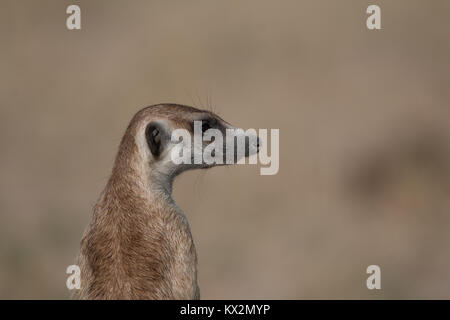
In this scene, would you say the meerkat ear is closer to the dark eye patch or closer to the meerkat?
the meerkat

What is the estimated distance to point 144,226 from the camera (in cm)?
527

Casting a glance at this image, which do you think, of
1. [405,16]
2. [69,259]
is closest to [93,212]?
[69,259]

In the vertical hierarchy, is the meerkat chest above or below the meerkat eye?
below

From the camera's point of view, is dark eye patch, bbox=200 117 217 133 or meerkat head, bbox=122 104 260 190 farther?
dark eye patch, bbox=200 117 217 133

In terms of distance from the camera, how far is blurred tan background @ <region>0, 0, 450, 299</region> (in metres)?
14.9

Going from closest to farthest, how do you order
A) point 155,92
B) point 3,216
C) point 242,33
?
point 3,216 → point 155,92 → point 242,33

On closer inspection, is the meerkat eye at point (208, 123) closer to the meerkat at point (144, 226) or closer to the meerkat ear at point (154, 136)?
the meerkat at point (144, 226)

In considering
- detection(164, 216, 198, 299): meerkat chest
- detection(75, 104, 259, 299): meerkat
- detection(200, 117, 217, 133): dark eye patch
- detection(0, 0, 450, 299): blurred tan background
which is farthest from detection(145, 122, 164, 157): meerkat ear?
detection(0, 0, 450, 299): blurred tan background

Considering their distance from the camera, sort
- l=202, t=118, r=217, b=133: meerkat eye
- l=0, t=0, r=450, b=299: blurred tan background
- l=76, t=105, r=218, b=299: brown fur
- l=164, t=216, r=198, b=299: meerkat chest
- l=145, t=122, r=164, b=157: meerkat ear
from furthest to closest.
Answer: l=0, t=0, r=450, b=299: blurred tan background < l=202, t=118, r=217, b=133: meerkat eye < l=145, t=122, r=164, b=157: meerkat ear < l=164, t=216, r=198, b=299: meerkat chest < l=76, t=105, r=218, b=299: brown fur

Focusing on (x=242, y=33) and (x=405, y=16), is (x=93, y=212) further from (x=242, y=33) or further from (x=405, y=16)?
(x=405, y=16)

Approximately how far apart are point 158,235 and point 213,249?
1010 cm

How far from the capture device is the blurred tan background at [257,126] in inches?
588

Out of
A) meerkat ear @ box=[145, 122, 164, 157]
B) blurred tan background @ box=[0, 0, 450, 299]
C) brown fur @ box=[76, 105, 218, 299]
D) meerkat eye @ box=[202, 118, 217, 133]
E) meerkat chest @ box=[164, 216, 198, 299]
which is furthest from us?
blurred tan background @ box=[0, 0, 450, 299]

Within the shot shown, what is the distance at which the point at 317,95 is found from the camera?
17.7 metres
